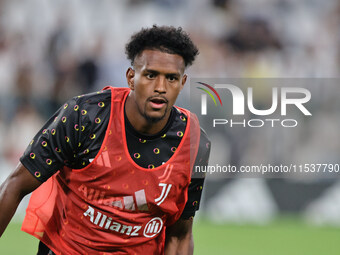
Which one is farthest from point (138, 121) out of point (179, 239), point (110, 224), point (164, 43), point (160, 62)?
point (179, 239)

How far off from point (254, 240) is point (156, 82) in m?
4.92

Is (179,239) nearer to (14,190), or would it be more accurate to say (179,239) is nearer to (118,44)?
(14,190)

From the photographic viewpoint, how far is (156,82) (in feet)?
11.8

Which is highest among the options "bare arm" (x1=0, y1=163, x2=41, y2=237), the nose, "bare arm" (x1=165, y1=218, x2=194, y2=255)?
the nose

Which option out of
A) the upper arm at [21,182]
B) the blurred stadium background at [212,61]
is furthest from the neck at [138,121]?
the blurred stadium background at [212,61]

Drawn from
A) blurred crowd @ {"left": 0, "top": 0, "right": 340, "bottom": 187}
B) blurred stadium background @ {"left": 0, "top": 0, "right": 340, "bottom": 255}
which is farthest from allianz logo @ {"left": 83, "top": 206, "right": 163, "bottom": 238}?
blurred crowd @ {"left": 0, "top": 0, "right": 340, "bottom": 187}

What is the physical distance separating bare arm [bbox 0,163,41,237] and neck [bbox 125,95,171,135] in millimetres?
659

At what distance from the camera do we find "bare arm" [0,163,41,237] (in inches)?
135

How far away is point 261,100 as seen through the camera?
945cm

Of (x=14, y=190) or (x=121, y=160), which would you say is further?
(x=121, y=160)

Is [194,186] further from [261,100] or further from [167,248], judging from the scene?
[261,100]

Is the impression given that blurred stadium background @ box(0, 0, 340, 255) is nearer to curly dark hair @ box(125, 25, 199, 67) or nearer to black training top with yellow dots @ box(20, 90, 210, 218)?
black training top with yellow dots @ box(20, 90, 210, 218)

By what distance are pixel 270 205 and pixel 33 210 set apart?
5.80 metres

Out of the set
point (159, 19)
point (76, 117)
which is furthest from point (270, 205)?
point (76, 117)
